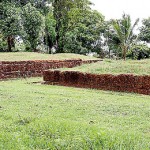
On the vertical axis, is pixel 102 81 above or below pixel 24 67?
below

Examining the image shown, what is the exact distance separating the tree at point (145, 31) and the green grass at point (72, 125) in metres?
24.6

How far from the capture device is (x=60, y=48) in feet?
111

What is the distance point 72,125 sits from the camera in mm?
5848

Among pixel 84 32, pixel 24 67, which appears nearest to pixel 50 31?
pixel 84 32

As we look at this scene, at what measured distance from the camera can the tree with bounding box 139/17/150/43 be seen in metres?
32.2

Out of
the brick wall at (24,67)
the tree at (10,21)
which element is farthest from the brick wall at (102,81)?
the tree at (10,21)

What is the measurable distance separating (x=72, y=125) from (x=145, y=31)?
28174mm

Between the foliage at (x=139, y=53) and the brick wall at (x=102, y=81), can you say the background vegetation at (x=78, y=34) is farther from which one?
the brick wall at (x=102, y=81)

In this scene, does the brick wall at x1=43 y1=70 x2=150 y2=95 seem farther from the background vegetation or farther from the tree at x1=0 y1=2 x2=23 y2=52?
the background vegetation

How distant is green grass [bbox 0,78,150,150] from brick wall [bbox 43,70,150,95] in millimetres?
3979

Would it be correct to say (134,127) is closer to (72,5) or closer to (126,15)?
(126,15)

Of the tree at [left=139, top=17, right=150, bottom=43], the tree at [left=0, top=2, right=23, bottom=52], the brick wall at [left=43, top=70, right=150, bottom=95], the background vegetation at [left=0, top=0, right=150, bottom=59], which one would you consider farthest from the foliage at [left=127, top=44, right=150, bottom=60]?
the brick wall at [left=43, top=70, right=150, bottom=95]

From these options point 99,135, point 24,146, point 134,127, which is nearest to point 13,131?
point 24,146

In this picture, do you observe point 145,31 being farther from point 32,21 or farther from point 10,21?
point 10,21
